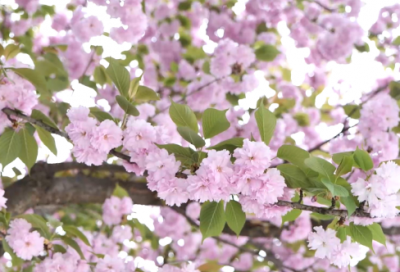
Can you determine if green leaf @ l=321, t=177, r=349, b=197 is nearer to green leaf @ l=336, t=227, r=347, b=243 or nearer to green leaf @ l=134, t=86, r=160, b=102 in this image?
green leaf @ l=336, t=227, r=347, b=243

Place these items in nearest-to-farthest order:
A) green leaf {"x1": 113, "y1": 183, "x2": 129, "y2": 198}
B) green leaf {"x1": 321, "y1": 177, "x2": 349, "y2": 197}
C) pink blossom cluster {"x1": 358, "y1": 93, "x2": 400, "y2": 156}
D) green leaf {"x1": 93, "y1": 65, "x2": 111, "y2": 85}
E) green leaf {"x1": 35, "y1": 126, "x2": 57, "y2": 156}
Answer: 1. green leaf {"x1": 321, "y1": 177, "x2": 349, "y2": 197}
2. green leaf {"x1": 35, "y1": 126, "x2": 57, "y2": 156}
3. green leaf {"x1": 113, "y1": 183, "x2": 129, "y2": 198}
4. pink blossom cluster {"x1": 358, "y1": 93, "x2": 400, "y2": 156}
5. green leaf {"x1": 93, "y1": 65, "x2": 111, "y2": 85}

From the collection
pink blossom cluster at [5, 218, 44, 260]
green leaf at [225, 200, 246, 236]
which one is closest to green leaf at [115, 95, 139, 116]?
green leaf at [225, 200, 246, 236]

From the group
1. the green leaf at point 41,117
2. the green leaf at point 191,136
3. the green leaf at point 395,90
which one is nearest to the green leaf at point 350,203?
the green leaf at point 191,136

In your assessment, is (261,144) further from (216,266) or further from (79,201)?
(79,201)

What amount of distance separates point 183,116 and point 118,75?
0.71 ft

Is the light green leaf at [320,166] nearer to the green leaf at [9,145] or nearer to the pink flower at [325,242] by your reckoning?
the pink flower at [325,242]

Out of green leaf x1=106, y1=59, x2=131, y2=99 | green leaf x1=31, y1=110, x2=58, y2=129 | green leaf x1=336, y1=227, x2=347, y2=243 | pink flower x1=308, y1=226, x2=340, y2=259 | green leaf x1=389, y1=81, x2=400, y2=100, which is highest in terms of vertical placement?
green leaf x1=106, y1=59, x2=131, y2=99

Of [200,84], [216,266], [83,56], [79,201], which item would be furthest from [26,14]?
[216,266]

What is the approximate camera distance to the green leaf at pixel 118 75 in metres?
1.27

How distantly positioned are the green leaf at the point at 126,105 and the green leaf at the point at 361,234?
23.9 inches

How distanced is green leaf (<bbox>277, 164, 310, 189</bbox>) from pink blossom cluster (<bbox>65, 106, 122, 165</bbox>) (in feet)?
1.32

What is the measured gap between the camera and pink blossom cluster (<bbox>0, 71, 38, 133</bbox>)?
1442mm

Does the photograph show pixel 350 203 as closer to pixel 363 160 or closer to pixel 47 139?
pixel 363 160

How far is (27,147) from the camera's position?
146 centimetres
